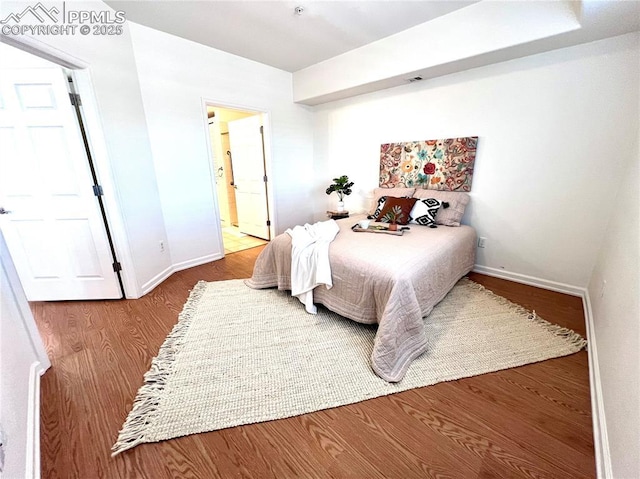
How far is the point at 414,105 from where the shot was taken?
10.2ft

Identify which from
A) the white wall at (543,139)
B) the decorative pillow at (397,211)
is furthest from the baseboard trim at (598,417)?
the decorative pillow at (397,211)

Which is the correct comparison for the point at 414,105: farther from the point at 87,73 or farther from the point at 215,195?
the point at 87,73

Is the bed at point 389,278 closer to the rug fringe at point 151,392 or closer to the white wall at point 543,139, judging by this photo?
the white wall at point 543,139

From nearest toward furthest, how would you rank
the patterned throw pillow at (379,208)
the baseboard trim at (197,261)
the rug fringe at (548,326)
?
the rug fringe at (548,326), the patterned throw pillow at (379,208), the baseboard trim at (197,261)

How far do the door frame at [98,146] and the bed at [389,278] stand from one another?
1136 millimetres

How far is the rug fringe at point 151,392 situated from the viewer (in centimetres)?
123

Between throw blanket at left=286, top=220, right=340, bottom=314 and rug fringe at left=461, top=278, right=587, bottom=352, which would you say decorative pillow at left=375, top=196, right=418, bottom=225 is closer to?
throw blanket at left=286, top=220, right=340, bottom=314

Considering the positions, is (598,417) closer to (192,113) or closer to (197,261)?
(197,261)

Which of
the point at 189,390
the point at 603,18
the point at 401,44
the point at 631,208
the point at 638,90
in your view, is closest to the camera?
the point at 189,390

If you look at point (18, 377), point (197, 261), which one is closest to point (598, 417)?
point (18, 377)

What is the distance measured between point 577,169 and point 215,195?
147 inches

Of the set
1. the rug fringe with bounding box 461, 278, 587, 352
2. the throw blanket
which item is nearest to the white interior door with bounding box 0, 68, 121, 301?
the throw blanket

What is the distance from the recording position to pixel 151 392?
1475 mm

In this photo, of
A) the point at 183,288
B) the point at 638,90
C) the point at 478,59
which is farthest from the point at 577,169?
the point at 183,288
